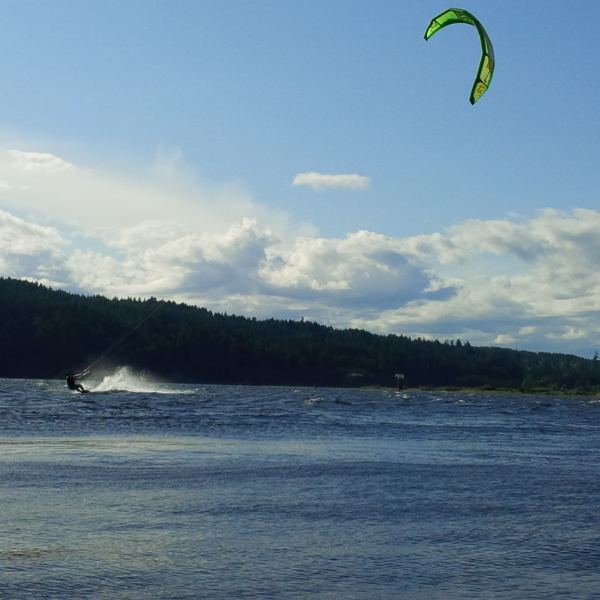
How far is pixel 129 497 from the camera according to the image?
19.5 meters

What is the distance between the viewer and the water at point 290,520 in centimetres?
1252

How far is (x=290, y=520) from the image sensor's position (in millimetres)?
17344

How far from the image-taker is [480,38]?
79.9ft

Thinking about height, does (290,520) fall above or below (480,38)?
below

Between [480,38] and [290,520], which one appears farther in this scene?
[480,38]

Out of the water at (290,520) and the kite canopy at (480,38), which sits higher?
the kite canopy at (480,38)

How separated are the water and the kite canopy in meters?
9.48

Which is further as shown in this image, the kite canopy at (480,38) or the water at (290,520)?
the kite canopy at (480,38)

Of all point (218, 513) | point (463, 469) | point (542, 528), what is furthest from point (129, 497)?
point (463, 469)

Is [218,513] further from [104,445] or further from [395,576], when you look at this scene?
[104,445]

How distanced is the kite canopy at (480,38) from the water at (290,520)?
31.1ft

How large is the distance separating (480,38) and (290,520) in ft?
43.9

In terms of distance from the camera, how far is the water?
12.5 m

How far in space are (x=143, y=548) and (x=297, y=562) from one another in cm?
234
